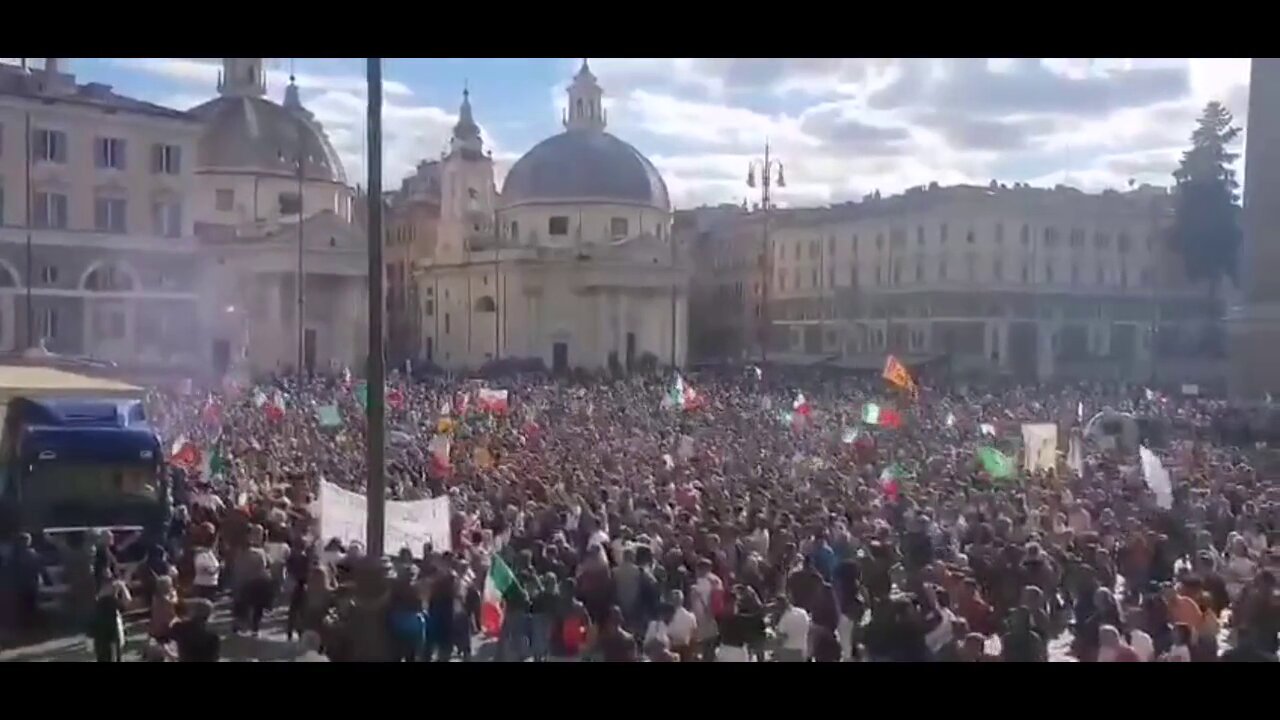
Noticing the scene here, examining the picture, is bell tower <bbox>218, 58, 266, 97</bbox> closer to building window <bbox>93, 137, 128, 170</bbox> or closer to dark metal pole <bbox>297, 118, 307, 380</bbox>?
dark metal pole <bbox>297, 118, 307, 380</bbox>

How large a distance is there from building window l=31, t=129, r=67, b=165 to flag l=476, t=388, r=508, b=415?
9.86 feet

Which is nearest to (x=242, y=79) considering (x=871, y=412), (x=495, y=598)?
(x=495, y=598)

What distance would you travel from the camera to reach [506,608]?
20.5 ft

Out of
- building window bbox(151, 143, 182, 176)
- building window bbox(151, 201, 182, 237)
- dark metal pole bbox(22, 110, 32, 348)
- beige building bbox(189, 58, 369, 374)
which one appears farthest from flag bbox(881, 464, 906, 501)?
dark metal pole bbox(22, 110, 32, 348)

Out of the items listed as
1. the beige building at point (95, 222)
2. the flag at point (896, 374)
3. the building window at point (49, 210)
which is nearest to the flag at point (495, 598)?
the beige building at point (95, 222)

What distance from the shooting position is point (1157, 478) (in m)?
8.51

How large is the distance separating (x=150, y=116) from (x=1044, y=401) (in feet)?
20.6

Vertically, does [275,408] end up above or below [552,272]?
below

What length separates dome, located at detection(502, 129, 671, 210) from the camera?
7.91m

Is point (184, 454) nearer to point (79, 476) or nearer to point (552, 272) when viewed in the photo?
point (79, 476)

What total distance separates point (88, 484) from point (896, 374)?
5173 millimetres

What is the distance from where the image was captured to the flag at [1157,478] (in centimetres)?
823
